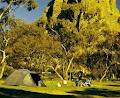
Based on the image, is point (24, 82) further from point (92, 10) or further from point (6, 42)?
point (92, 10)

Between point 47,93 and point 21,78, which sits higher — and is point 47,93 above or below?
below

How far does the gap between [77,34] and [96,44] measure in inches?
214

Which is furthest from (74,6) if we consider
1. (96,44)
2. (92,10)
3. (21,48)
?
(21,48)

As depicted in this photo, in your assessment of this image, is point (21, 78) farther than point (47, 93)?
Yes

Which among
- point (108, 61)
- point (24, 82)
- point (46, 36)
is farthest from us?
point (108, 61)

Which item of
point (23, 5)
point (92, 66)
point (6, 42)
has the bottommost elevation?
point (92, 66)

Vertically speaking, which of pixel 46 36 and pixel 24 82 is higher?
pixel 46 36

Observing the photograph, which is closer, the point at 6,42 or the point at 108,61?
the point at 6,42

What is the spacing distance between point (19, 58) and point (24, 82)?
28.7 metres

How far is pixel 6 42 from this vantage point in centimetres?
7569

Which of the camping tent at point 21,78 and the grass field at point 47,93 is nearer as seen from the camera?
the grass field at point 47,93

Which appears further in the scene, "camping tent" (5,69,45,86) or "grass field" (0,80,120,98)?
"camping tent" (5,69,45,86)

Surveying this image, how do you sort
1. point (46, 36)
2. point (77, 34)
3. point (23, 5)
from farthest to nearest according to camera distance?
point (46, 36), point (77, 34), point (23, 5)

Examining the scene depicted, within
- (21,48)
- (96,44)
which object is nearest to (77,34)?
(96,44)
